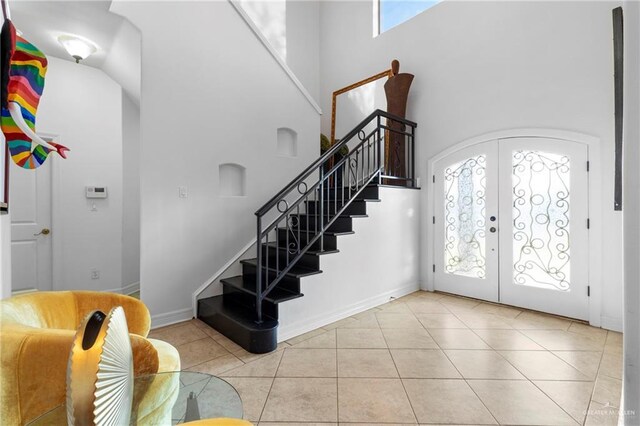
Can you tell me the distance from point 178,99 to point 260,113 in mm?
1004

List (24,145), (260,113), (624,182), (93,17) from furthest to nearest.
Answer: (260,113) < (93,17) < (24,145) < (624,182)

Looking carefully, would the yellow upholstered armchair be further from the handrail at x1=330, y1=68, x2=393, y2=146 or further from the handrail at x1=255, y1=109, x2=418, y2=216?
the handrail at x1=330, y1=68, x2=393, y2=146

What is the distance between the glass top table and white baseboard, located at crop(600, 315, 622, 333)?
3.52m

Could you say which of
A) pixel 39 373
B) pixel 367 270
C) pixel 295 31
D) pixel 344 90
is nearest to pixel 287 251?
pixel 367 270

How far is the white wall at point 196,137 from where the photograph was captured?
294 centimetres

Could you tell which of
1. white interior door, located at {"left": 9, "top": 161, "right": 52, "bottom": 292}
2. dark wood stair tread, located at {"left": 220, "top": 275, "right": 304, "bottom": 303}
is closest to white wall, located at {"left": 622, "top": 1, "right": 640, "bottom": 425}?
dark wood stair tread, located at {"left": 220, "top": 275, "right": 304, "bottom": 303}

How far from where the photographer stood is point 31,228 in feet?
12.0

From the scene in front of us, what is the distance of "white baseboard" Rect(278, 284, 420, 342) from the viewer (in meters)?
2.66

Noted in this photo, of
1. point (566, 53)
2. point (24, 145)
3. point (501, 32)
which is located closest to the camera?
point (24, 145)

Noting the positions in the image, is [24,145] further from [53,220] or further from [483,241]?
[483,241]

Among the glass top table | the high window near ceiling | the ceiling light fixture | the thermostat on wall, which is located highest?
the high window near ceiling

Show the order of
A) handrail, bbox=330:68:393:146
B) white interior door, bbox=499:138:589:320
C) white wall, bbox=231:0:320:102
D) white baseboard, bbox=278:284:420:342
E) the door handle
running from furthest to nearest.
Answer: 1. white wall, bbox=231:0:320:102
2. handrail, bbox=330:68:393:146
3. the door handle
4. white interior door, bbox=499:138:589:320
5. white baseboard, bbox=278:284:420:342

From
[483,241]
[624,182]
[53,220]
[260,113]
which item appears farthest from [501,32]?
[53,220]

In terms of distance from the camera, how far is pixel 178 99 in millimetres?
3125
